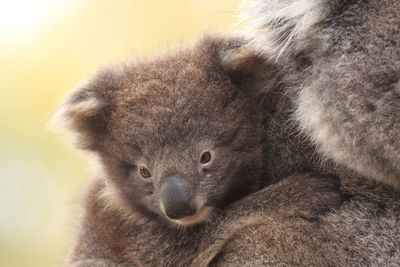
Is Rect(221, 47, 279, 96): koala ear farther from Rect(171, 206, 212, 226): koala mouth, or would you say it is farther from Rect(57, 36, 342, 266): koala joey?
Rect(171, 206, 212, 226): koala mouth

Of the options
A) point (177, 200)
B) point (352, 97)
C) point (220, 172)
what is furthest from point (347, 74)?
point (177, 200)

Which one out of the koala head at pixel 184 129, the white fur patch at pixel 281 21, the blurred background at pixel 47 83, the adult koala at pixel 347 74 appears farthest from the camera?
the blurred background at pixel 47 83

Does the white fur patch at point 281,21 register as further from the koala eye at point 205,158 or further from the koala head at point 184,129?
the koala eye at point 205,158

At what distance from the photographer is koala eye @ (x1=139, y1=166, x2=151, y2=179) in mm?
3693

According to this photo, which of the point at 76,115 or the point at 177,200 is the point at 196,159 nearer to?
the point at 177,200

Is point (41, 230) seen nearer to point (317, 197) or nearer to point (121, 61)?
point (121, 61)

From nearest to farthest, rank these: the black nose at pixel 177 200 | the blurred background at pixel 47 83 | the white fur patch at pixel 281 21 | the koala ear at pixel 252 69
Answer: the white fur patch at pixel 281 21, the black nose at pixel 177 200, the koala ear at pixel 252 69, the blurred background at pixel 47 83

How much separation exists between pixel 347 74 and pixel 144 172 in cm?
127

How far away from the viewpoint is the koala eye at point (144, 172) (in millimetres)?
3693

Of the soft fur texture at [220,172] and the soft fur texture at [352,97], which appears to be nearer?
the soft fur texture at [352,97]

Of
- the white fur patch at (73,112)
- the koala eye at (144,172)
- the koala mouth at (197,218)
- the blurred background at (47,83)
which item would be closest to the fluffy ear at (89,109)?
the white fur patch at (73,112)

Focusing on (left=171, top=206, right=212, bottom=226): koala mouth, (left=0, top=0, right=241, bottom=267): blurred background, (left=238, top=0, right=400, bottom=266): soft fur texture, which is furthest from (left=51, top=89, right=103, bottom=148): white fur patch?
(left=0, top=0, right=241, bottom=267): blurred background

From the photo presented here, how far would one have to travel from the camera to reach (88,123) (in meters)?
4.03

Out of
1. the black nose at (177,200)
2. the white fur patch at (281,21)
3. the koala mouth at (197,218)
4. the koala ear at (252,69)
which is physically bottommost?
the koala mouth at (197,218)
